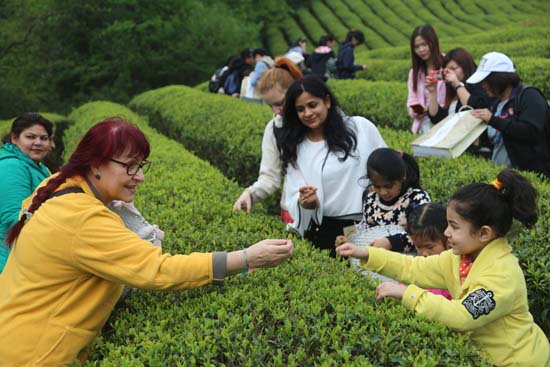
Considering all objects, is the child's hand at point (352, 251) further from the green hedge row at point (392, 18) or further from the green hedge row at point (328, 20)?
the green hedge row at point (328, 20)

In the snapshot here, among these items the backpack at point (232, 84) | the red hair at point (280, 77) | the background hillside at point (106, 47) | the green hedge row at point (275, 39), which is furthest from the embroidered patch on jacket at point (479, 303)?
the green hedge row at point (275, 39)

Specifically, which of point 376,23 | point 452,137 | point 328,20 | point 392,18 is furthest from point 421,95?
point 328,20

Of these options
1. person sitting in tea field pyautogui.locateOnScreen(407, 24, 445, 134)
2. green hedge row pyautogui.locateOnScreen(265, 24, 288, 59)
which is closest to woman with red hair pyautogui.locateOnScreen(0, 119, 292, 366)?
person sitting in tea field pyautogui.locateOnScreen(407, 24, 445, 134)

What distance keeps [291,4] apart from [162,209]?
46.5 metres

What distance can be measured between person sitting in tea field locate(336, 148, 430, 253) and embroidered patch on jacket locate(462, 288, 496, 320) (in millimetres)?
1051

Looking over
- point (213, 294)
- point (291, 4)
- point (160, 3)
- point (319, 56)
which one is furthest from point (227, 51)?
point (291, 4)

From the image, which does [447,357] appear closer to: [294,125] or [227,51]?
[294,125]

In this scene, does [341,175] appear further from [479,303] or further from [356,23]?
[356,23]

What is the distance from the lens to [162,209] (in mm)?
4453

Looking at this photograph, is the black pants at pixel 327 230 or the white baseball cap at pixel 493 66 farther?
the white baseball cap at pixel 493 66

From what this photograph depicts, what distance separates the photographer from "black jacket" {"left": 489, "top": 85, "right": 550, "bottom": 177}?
193 inches

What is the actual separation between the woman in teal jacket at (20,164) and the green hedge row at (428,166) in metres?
2.68

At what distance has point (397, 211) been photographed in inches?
149

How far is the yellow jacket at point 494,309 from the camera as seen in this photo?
Result: 2566 millimetres
